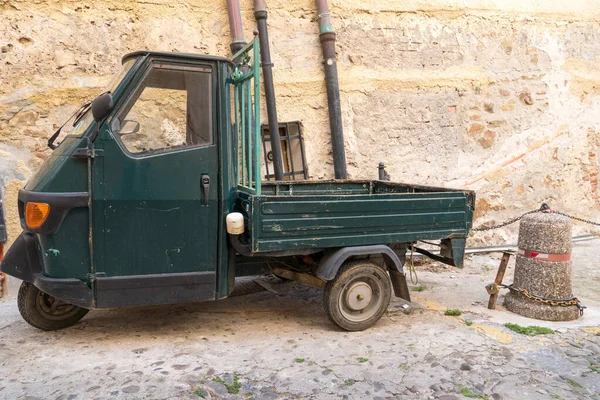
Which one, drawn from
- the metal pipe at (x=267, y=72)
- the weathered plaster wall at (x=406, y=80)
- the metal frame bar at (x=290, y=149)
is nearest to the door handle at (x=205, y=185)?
the metal pipe at (x=267, y=72)

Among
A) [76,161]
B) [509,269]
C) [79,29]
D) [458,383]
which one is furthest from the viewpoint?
[509,269]

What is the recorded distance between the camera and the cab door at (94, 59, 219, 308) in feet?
12.0

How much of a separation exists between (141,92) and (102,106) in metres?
0.32

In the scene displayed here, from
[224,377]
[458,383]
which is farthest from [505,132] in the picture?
[224,377]

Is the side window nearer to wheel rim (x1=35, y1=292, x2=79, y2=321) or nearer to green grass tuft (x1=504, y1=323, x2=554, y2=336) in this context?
wheel rim (x1=35, y1=292, x2=79, y2=321)

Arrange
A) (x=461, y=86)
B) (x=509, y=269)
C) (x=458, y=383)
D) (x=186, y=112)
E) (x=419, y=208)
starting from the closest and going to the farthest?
(x=458, y=383) < (x=186, y=112) < (x=419, y=208) < (x=509, y=269) < (x=461, y=86)

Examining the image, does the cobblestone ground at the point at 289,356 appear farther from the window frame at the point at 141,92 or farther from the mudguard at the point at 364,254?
the window frame at the point at 141,92

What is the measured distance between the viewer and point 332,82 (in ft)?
21.0

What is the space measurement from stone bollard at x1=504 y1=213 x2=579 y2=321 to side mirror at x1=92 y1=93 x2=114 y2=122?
3725mm

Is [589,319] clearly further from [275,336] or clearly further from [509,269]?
[275,336]

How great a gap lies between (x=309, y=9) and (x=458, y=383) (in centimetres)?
493

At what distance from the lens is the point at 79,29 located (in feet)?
18.4

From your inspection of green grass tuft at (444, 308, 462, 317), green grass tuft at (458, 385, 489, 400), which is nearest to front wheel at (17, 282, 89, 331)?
green grass tuft at (458, 385, 489, 400)

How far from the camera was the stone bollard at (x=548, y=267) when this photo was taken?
14.8 ft
